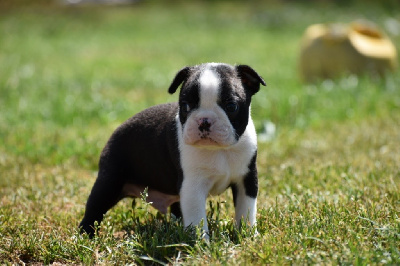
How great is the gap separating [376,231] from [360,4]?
23566 millimetres

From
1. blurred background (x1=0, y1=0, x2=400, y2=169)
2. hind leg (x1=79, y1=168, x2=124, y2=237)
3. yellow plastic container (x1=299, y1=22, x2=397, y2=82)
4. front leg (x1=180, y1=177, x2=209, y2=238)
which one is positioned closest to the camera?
front leg (x1=180, y1=177, x2=209, y2=238)

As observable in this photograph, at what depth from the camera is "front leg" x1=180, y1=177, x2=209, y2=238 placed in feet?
12.3

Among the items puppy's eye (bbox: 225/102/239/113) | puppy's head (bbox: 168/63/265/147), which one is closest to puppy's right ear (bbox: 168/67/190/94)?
puppy's head (bbox: 168/63/265/147)

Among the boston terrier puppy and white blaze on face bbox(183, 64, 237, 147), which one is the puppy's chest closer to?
the boston terrier puppy

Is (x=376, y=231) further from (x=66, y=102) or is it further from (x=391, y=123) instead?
(x=66, y=102)

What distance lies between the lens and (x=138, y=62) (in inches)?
543

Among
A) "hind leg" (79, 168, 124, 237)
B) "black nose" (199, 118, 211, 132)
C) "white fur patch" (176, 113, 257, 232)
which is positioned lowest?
"hind leg" (79, 168, 124, 237)

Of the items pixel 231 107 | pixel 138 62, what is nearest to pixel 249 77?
pixel 231 107

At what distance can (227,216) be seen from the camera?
4164 mm

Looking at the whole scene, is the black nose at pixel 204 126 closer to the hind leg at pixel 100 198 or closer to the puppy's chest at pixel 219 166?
the puppy's chest at pixel 219 166

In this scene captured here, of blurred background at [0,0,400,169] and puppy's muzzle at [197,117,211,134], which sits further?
blurred background at [0,0,400,169]

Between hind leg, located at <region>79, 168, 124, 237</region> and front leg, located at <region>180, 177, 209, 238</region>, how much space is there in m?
0.65

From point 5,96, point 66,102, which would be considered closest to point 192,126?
point 66,102

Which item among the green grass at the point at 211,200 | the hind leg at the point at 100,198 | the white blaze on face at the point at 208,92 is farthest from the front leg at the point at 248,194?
the hind leg at the point at 100,198
